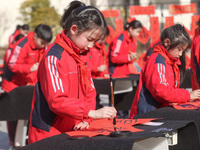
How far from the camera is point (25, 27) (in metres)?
8.66

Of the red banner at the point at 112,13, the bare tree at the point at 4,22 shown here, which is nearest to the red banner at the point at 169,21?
the red banner at the point at 112,13

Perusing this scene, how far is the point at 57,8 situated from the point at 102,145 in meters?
18.9

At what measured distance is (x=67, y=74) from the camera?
2191mm

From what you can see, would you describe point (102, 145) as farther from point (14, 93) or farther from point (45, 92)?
point (14, 93)

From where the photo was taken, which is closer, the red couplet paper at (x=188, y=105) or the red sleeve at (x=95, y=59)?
the red couplet paper at (x=188, y=105)

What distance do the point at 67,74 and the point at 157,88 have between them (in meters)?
0.91

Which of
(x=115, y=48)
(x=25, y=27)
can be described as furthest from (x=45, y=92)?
(x=25, y=27)

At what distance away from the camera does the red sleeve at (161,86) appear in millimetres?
2906

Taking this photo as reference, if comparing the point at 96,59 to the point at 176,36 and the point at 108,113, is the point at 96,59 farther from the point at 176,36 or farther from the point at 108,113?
the point at 108,113

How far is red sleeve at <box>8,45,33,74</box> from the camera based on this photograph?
14.5 feet

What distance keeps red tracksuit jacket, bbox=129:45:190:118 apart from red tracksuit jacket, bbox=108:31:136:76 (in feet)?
9.11

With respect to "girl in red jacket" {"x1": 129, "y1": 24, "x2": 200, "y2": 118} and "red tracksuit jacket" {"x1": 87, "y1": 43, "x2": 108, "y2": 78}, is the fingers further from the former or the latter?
"red tracksuit jacket" {"x1": 87, "y1": 43, "x2": 108, "y2": 78}

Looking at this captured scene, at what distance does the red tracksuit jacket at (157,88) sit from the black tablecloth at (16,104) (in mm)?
1410

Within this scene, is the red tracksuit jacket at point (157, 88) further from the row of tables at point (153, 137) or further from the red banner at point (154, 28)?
the red banner at point (154, 28)
